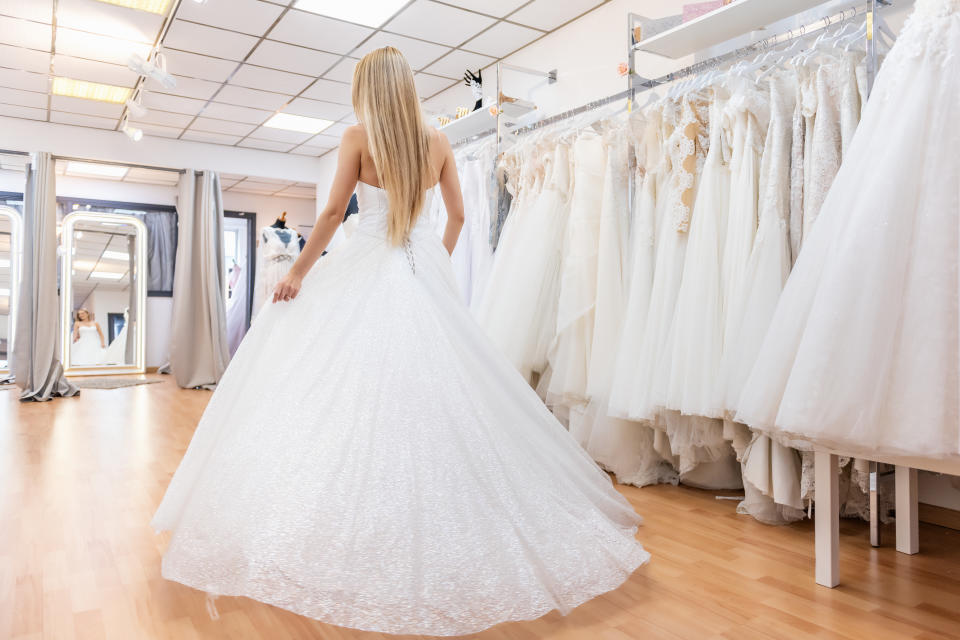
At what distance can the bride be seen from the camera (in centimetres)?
134

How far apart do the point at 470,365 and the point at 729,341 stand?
1056 mm

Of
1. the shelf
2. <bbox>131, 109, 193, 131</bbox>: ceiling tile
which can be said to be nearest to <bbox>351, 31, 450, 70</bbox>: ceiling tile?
the shelf

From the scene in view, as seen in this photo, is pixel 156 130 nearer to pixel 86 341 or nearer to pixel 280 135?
pixel 280 135

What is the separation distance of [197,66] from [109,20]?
831 millimetres

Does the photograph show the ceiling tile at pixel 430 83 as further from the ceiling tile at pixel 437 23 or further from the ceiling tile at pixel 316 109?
the ceiling tile at pixel 316 109

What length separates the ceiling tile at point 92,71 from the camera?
511 cm

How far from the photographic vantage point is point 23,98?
5980 mm

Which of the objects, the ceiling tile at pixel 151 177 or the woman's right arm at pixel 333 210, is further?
the ceiling tile at pixel 151 177

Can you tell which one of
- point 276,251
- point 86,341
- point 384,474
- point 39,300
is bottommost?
point 384,474

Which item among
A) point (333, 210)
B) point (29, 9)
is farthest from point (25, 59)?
point (333, 210)

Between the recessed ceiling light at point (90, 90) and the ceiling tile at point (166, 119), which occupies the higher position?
the ceiling tile at point (166, 119)

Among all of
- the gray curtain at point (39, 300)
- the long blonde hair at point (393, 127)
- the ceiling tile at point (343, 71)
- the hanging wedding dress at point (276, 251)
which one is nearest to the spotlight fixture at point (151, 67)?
the ceiling tile at point (343, 71)

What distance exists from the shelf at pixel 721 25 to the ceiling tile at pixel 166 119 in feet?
16.8

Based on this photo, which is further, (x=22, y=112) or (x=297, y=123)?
(x=297, y=123)
